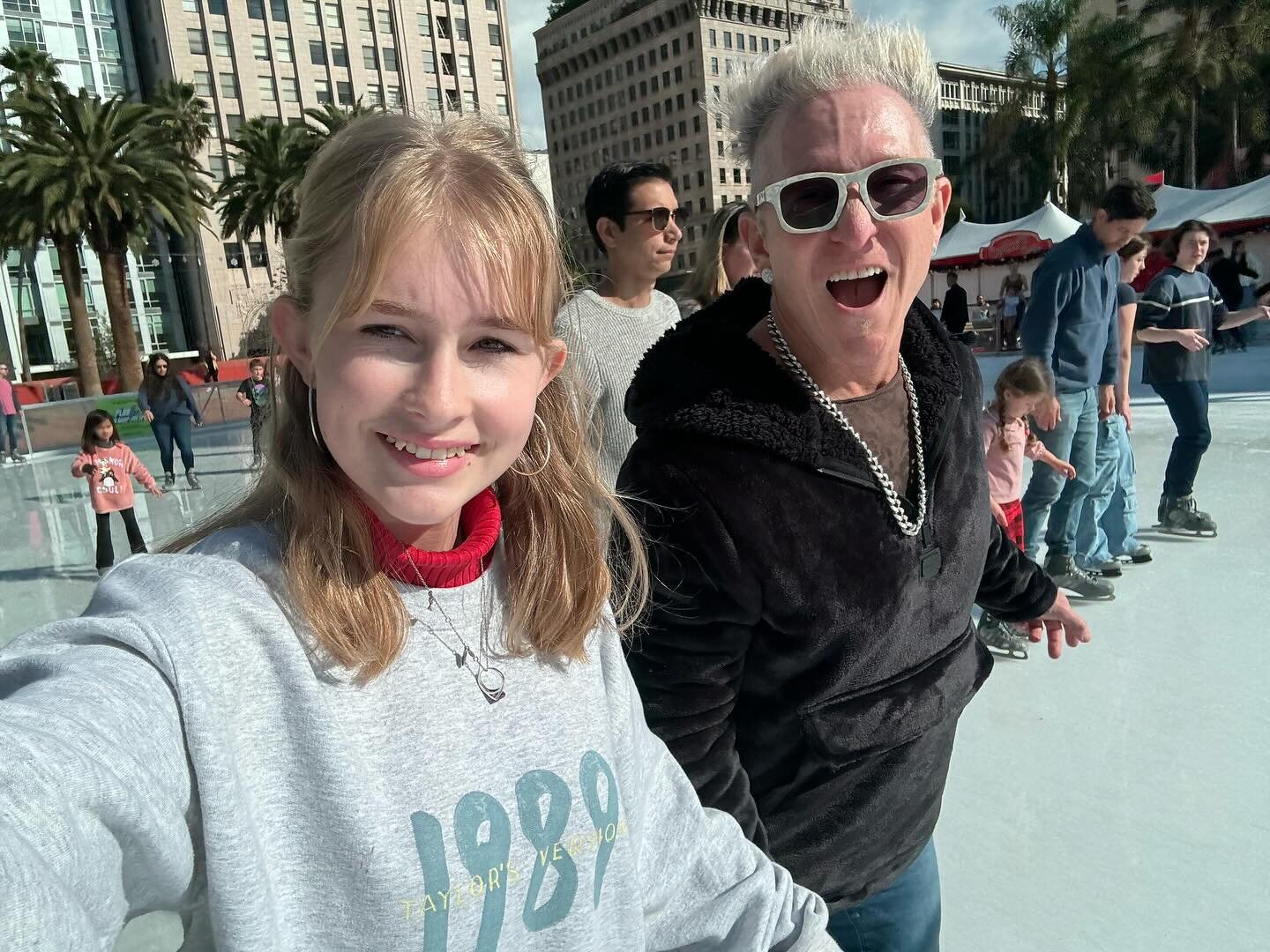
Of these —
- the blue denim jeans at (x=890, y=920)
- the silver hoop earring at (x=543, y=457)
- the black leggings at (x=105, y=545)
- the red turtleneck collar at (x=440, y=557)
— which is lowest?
the black leggings at (x=105, y=545)

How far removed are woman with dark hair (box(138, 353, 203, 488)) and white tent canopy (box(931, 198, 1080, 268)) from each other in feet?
42.3

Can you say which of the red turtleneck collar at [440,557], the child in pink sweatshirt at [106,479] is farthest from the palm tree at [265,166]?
the red turtleneck collar at [440,557]

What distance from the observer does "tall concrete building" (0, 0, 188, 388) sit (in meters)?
40.1

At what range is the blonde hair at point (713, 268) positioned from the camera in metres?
3.19

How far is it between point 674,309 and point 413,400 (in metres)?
2.17

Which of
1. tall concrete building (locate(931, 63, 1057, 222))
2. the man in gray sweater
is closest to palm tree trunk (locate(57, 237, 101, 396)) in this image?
the man in gray sweater

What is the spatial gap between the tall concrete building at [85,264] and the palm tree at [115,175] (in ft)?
58.4

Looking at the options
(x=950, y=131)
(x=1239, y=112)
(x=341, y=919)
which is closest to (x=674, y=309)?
(x=341, y=919)

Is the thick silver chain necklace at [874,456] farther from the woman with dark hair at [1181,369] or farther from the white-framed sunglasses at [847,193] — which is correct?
the woman with dark hair at [1181,369]

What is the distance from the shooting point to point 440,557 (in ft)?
2.84

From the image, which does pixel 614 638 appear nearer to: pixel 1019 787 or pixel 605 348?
pixel 605 348

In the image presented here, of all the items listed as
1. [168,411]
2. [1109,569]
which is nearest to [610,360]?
[1109,569]

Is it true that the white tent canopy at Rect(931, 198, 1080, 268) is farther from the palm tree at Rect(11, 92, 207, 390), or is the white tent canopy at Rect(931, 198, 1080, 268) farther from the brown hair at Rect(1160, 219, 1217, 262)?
the palm tree at Rect(11, 92, 207, 390)

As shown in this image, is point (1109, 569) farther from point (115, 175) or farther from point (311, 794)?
point (115, 175)
